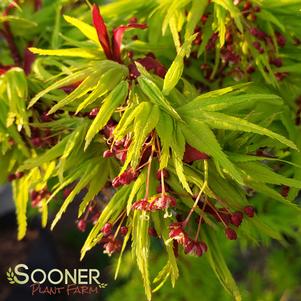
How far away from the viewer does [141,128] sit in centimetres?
78

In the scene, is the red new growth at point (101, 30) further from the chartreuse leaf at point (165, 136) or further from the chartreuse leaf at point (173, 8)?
the chartreuse leaf at point (165, 136)

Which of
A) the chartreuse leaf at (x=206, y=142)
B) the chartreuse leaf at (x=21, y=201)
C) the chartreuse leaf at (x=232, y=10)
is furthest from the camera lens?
the chartreuse leaf at (x=21, y=201)

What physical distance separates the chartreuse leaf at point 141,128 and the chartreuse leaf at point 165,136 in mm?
12

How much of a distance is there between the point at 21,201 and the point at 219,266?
418mm

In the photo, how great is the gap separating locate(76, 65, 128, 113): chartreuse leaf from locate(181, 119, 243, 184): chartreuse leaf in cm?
14

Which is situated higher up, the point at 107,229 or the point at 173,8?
the point at 173,8

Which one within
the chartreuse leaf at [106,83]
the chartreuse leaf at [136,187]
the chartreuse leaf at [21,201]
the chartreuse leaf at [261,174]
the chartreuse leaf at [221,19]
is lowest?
the chartreuse leaf at [21,201]

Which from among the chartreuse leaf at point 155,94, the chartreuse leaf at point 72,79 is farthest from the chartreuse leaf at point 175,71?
the chartreuse leaf at point 72,79

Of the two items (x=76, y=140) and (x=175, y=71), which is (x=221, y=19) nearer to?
(x=175, y=71)

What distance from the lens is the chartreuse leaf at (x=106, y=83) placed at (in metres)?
0.84

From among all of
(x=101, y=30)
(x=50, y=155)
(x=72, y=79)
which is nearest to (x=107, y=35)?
(x=101, y=30)

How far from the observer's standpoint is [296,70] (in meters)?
1.00

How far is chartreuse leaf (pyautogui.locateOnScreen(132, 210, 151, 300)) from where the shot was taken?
2.65 feet

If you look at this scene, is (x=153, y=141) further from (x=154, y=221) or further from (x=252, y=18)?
(x=252, y=18)
